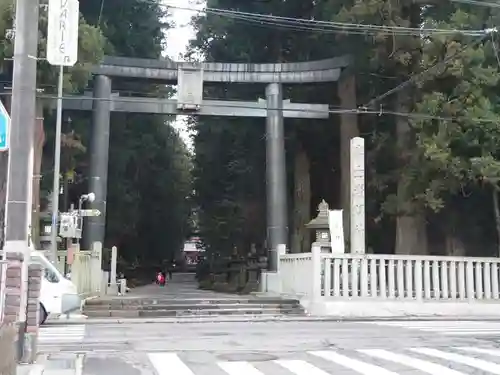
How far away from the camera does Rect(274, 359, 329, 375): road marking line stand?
8.93 meters

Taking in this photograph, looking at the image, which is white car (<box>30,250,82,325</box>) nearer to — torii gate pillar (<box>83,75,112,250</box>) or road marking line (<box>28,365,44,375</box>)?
road marking line (<box>28,365,44,375</box>)

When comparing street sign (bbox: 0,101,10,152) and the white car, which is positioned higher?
street sign (bbox: 0,101,10,152)

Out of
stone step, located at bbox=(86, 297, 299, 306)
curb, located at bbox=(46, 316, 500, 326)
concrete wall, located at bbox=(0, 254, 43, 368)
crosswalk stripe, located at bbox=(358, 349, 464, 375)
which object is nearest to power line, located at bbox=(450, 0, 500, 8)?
curb, located at bbox=(46, 316, 500, 326)

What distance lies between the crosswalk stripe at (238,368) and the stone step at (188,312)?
10.3 metres

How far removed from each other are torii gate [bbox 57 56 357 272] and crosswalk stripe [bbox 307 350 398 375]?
17048mm

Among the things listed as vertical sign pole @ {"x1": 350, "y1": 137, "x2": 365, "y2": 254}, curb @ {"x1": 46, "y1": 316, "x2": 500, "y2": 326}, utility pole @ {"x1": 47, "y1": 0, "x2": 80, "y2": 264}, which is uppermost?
utility pole @ {"x1": 47, "y1": 0, "x2": 80, "y2": 264}

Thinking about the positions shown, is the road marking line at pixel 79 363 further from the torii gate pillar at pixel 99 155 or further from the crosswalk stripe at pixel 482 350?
the torii gate pillar at pixel 99 155

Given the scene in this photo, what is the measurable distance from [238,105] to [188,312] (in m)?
10.5

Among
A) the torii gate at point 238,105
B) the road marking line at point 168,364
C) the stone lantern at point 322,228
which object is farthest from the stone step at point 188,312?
the road marking line at point 168,364

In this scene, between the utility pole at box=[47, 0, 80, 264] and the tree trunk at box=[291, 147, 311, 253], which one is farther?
the tree trunk at box=[291, 147, 311, 253]

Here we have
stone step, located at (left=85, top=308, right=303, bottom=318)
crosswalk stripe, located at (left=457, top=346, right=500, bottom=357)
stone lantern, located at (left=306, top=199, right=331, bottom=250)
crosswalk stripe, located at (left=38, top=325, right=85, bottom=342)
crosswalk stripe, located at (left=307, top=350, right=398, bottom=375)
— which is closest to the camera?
crosswalk stripe, located at (left=307, top=350, right=398, bottom=375)

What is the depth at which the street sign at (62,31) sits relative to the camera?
1036 centimetres

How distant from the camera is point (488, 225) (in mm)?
25469

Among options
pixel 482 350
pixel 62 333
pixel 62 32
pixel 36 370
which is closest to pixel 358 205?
pixel 482 350
